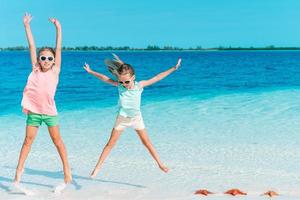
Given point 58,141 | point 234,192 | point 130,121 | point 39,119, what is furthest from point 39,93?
point 234,192

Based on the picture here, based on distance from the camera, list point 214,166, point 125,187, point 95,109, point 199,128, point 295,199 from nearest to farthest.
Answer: point 295,199 < point 125,187 < point 214,166 < point 199,128 < point 95,109

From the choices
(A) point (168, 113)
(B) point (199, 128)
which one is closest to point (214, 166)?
(B) point (199, 128)

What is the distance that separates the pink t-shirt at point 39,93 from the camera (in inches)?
231

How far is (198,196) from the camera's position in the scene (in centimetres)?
591

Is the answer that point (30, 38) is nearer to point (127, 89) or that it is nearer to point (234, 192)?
point (127, 89)

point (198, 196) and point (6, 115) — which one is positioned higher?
point (6, 115)

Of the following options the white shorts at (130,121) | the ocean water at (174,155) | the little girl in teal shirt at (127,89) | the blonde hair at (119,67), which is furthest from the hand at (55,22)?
the ocean water at (174,155)

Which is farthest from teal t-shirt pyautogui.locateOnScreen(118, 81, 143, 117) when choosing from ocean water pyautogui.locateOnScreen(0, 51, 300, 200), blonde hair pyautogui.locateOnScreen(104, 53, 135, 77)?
ocean water pyautogui.locateOnScreen(0, 51, 300, 200)

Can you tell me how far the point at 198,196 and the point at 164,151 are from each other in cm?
314

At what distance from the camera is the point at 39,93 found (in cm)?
586

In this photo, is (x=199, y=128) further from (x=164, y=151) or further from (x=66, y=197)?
(x=66, y=197)

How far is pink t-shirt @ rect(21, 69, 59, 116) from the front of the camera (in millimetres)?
5867

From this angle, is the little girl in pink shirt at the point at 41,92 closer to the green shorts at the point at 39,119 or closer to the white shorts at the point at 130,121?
the green shorts at the point at 39,119

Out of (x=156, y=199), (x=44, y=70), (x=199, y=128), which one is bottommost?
(x=156, y=199)
